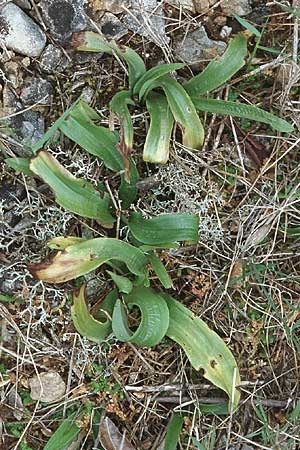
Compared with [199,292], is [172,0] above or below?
above

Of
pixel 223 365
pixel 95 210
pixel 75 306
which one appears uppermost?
pixel 95 210

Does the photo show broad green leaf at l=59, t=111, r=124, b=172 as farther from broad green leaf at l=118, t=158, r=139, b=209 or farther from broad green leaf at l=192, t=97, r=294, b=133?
broad green leaf at l=192, t=97, r=294, b=133

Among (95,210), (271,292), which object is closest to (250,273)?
(271,292)

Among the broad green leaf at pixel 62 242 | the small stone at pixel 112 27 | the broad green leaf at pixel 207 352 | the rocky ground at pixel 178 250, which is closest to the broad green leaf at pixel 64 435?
the rocky ground at pixel 178 250

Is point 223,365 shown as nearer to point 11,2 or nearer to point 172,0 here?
point 172,0

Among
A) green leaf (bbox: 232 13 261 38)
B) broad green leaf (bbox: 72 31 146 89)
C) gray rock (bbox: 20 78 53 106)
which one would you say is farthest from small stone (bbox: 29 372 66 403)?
green leaf (bbox: 232 13 261 38)

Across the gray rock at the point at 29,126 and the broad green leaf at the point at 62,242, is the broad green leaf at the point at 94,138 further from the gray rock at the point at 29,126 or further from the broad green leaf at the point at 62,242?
the broad green leaf at the point at 62,242
